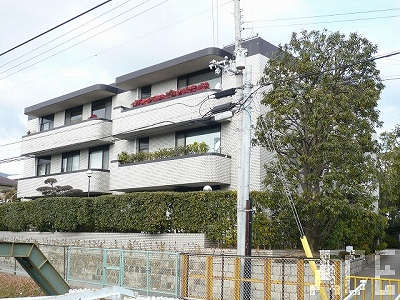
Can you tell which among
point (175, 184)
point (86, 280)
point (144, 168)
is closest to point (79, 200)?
point (144, 168)

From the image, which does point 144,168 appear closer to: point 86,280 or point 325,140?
point 86,280

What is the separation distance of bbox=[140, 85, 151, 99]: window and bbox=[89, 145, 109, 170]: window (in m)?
4.07

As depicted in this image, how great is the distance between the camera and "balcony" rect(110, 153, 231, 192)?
843 inches

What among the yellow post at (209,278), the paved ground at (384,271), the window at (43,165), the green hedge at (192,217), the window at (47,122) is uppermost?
the window at (47,122)

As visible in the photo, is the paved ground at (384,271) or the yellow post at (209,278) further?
the paved ground at (384,271)

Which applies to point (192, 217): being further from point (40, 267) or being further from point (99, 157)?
point (99, 157)

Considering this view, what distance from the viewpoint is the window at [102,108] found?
96.2 feet

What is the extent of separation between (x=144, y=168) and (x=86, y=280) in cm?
732

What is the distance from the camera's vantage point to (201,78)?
24328 mm

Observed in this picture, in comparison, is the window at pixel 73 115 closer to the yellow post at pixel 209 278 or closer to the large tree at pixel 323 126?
the large tree at pixel 323 126

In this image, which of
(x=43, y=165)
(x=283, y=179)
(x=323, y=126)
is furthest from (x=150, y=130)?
(x=43, y=165)

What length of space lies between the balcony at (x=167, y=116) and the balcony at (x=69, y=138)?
3.97 ft

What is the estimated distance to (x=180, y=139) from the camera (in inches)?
977

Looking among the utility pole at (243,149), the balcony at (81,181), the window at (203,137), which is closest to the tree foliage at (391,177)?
the window at (203,137)
